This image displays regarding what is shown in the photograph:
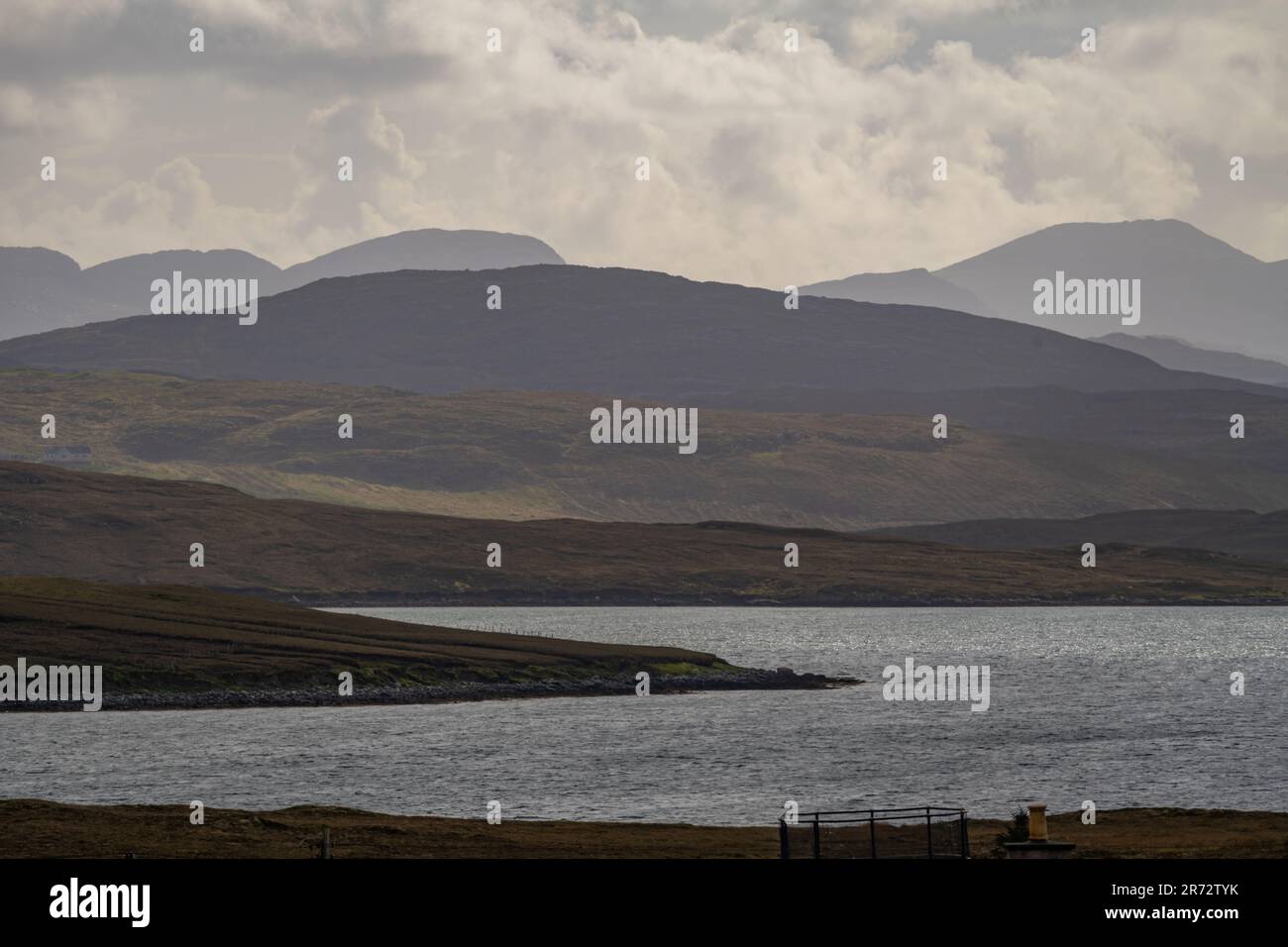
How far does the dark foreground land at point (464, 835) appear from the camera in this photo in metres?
46.1

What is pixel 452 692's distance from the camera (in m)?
130

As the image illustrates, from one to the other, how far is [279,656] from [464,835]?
→ 83171 mm

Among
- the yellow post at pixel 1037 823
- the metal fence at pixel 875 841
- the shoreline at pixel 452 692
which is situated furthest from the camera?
the shoreline at pixel 452 692

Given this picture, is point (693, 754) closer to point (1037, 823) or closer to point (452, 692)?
point (452, 692)

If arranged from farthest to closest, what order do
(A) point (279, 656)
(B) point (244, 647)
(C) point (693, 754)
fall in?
(B) point (244, 647) → (A) point (279, 656) → (C) point (693, 754)

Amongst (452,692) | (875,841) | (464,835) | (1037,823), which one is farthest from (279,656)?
(1037,823)

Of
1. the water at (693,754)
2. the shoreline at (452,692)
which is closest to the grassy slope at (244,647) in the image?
the shoreline at (452,692)

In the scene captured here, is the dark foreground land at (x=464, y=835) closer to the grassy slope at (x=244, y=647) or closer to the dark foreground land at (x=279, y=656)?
the dark foreground land at (x=279, y=656)

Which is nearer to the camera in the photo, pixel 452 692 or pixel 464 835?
pixel 464 835

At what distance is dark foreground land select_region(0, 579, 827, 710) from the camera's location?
124438 mm

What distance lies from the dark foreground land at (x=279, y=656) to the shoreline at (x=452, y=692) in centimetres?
15

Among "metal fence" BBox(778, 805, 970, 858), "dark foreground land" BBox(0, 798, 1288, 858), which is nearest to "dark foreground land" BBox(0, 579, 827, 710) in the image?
"dark foreground land" BBox(0, 798, 1288, 858)
